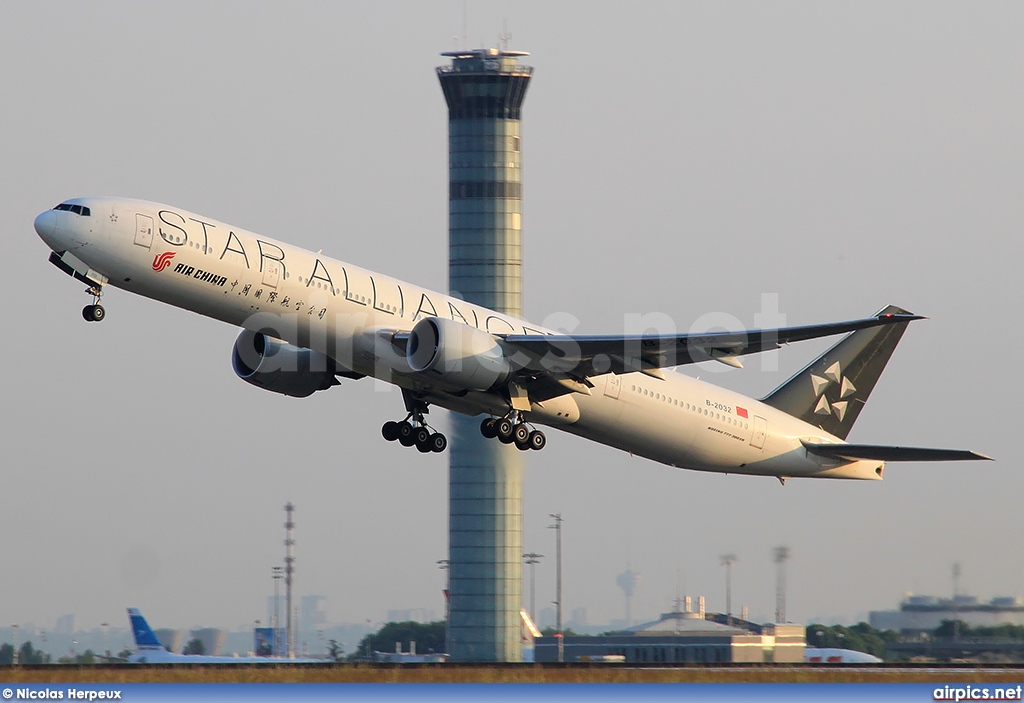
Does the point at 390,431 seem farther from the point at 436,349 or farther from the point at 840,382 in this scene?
the point at 840,382

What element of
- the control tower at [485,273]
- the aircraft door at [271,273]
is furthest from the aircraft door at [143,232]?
the control tower at [485,273]

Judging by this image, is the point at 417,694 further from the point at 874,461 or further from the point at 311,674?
the point at 874,461

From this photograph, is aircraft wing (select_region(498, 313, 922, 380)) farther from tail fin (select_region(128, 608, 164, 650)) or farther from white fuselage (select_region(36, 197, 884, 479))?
tail fin (select_region(128, 608, 164, 650))

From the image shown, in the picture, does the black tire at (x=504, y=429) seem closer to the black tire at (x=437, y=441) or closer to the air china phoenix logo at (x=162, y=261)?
the black tire at (x=437, y=441)

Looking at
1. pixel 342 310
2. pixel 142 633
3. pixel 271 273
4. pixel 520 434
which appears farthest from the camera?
pixel 142 633

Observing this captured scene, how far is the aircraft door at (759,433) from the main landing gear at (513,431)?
929cm

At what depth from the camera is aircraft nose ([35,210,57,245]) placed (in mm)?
39281

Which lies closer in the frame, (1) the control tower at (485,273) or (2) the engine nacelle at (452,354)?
(2) the engine nacelle at (452,354)

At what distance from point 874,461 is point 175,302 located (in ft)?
84.9

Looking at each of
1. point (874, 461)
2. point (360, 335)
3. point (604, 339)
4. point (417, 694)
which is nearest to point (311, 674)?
point (417, 694)
